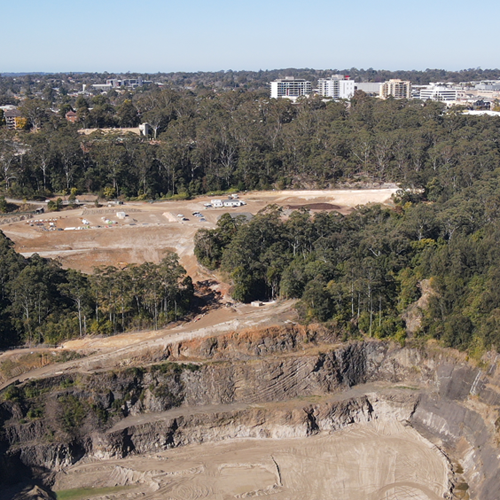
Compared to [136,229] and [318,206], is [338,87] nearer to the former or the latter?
[318,206]

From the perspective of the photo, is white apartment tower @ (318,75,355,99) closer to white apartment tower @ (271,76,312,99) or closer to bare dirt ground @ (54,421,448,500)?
white apartment tower @ (271,76,312,99)

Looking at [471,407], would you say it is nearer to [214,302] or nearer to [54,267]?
[214,302]

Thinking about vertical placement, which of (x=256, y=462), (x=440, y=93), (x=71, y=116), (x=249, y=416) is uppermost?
(x=440, y=93)

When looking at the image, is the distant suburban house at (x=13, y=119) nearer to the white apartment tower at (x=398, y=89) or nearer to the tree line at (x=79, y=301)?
the tree line at (x=79, y=301)

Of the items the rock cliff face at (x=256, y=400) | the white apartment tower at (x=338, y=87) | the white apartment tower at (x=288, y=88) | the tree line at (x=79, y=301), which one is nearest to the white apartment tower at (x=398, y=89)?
the white apartment tower at (x=338, y=87)

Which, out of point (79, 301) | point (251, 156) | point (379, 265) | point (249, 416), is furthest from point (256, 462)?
point (251, 156)

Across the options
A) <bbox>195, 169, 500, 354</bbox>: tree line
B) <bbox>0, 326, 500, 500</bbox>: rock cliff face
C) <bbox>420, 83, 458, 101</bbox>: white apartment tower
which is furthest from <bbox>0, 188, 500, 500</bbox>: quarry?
<bbox>420, 83, 458, 101</bbox>: white apartment tower
